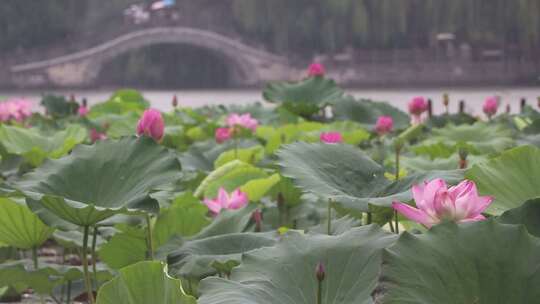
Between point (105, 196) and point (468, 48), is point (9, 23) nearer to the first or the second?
point (468, 48)

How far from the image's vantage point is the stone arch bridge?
1145 inches

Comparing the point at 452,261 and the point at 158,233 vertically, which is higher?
the point at 452,261

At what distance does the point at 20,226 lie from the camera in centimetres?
143

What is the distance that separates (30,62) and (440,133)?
27.9 metres

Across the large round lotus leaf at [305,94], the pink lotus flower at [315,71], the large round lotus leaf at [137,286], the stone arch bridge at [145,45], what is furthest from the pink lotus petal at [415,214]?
the stone arch bridge at [145,45]

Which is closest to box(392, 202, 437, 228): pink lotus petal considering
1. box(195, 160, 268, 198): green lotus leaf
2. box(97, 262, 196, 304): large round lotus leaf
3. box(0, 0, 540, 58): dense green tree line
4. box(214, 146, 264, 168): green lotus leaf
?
box(97, 262, 196, 304): large round lotus leaf

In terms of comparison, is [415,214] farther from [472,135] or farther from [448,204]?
[472,135]

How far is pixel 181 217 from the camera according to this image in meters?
1.58

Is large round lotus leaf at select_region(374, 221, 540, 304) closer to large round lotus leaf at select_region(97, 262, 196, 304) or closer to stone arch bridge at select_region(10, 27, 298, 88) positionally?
large round lotus leaf at select_region(97, 262, 196, 304)

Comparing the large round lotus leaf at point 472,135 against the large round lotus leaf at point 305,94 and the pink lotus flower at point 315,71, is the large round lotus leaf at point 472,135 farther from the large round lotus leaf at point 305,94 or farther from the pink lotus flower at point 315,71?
the pink lotus flower at point 315,71

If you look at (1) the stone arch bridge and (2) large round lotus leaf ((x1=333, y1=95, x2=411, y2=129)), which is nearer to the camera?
(2) large round lotus leaf ((x1=333, y1=95, x2=411, y2=129))

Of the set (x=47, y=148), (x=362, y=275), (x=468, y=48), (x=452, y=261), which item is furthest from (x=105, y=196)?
(x=468, y=48)

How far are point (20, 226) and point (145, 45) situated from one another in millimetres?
28608

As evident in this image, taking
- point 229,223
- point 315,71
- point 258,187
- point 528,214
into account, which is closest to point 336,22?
point 315,71
